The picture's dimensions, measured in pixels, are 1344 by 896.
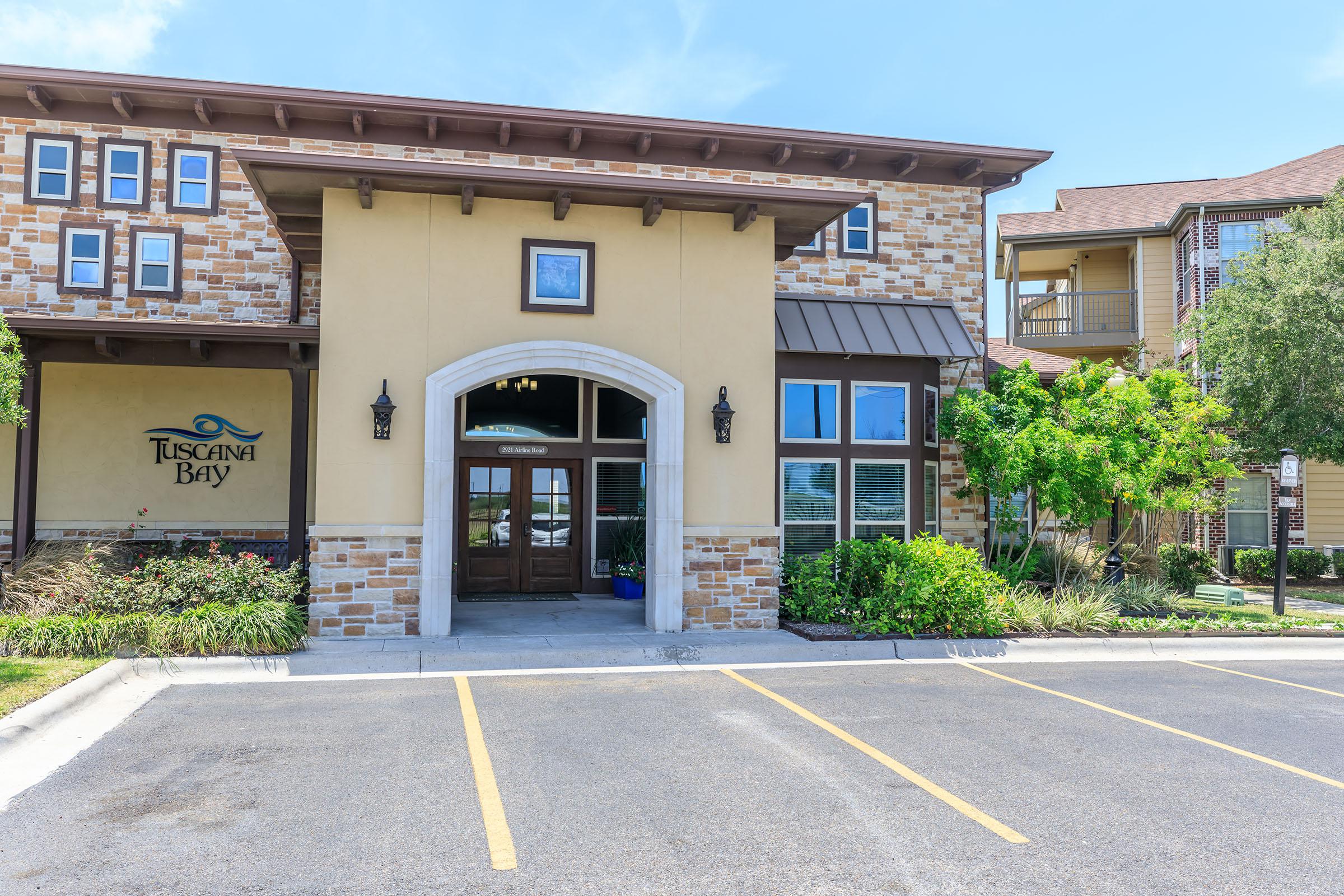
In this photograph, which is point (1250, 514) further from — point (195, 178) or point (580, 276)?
point (195, 178)

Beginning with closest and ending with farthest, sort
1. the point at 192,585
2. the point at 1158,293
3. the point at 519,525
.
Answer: the point at 192,585 → the point at 519,525 → the point at 1158,293

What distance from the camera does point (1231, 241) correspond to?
21141 millimetres

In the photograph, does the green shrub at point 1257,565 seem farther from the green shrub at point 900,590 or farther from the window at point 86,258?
the window at point 86,258

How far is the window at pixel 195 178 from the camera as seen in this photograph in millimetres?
14211

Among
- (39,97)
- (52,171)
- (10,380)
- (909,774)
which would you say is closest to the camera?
(909,774)

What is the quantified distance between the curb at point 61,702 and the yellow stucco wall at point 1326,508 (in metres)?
22.4

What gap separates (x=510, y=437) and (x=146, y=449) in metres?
5.37

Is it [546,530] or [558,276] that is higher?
[558,276]

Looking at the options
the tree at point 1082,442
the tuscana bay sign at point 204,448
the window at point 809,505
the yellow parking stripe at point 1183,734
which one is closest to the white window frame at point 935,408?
the tree at point 1082,442

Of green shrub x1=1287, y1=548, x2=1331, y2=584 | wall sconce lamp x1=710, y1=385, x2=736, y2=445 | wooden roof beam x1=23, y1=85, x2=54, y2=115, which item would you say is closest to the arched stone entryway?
wall sconce lamp x1=710, y1=385, x2=736, y2=445

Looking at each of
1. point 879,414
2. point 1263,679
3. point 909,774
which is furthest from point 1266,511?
point 909,774

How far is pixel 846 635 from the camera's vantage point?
1103cm

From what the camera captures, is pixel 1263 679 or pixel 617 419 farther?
pixel 617 419

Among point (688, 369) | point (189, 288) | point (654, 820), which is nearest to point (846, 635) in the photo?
point (688, 369)
